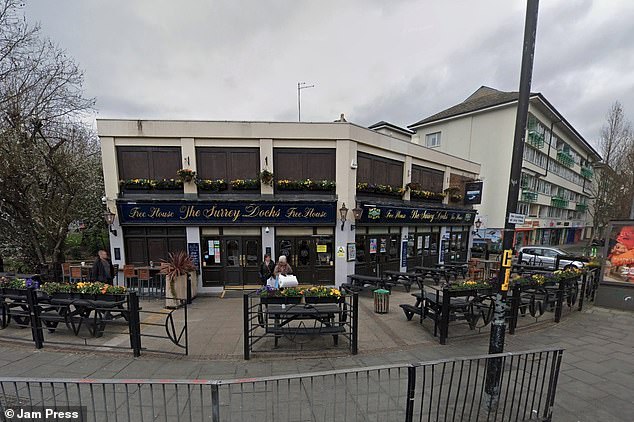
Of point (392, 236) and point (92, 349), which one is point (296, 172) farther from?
point (92, 349)

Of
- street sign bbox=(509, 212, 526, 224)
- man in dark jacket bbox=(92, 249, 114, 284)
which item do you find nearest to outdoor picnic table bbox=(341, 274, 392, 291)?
street sign bbox=(509, 212, 526, 224)

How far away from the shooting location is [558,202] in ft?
100

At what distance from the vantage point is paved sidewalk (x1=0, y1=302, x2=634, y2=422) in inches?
148

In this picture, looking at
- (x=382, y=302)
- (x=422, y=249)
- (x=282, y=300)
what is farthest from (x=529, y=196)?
(x=282, y=300)

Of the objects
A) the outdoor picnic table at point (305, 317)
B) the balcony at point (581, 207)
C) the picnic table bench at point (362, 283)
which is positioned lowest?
the picnic table bench at point (362, 283)

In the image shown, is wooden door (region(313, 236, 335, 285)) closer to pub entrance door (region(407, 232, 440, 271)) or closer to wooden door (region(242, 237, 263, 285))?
wooden door (region(242, 237, 263, 285))

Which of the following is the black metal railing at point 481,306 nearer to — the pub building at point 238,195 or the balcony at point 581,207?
the pub building at point 238,195

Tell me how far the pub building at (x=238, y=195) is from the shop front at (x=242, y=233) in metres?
0.04

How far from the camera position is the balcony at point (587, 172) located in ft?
120

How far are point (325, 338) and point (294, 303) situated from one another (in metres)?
1.18

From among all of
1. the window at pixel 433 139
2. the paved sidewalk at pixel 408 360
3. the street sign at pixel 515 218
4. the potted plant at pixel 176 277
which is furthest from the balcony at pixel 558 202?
the potted plant at pixel 176 277

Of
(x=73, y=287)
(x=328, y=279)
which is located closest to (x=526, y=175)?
(x=328, y=279)

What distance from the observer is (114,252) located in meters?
9.81

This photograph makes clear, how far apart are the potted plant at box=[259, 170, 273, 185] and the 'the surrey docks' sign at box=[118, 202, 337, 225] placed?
34.0 inches
